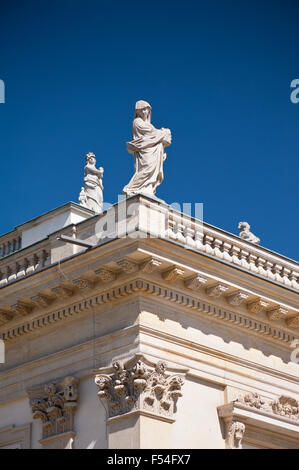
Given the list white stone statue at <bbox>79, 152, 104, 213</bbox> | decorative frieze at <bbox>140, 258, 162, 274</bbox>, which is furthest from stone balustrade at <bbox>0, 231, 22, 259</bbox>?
decorative frieze at <bbox>140, 258, 162, 274</bbox>

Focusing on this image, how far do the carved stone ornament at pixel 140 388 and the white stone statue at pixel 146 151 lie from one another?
3732 mm

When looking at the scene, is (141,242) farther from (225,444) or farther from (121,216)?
(225,444)

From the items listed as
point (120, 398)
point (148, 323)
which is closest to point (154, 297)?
point (148, 323)

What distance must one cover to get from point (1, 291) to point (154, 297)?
11.1ft

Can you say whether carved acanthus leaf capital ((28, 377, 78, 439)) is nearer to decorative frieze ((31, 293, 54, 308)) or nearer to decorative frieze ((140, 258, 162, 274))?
decorative frieze ((31, 293, 54, 308))

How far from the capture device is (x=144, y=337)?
1970 centimetres

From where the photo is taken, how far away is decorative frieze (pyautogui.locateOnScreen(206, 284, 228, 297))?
20.8m

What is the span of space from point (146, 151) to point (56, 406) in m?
5.48

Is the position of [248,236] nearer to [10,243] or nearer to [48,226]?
[48,226]

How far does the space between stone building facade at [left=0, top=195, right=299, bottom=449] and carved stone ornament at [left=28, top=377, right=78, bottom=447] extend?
1.0 inches

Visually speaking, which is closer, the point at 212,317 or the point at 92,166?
the point at 212,317

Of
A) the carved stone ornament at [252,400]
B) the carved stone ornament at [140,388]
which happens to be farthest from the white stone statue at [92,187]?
the carved stone ornament at [252,400]

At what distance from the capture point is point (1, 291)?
853 inches

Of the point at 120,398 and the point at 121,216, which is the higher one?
the point at 121,216
